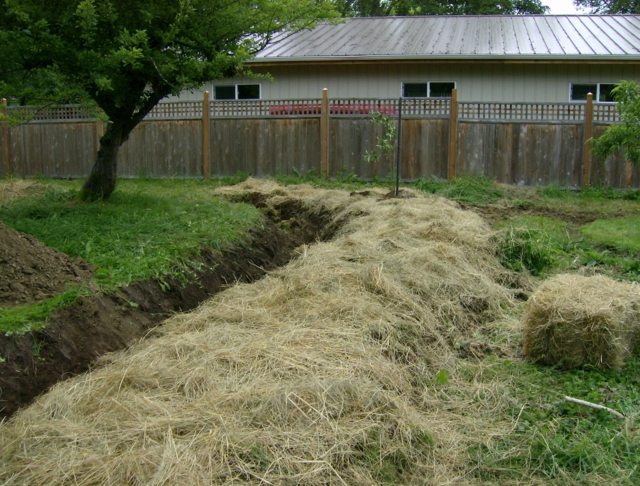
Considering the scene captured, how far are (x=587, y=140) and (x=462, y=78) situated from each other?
12.5 ft

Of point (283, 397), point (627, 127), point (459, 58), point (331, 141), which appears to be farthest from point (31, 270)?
point (459, 58)

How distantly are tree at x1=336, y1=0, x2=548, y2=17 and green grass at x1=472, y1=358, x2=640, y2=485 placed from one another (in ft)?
85.8

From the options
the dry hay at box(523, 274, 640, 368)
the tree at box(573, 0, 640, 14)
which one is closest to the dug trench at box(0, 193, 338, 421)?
the dry hay at box(523, 274, 640, 368)

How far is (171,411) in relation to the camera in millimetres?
3561

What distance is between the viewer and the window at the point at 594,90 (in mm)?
15484

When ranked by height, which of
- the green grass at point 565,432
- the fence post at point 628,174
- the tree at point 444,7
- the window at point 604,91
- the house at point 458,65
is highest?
the tree at point 444,7

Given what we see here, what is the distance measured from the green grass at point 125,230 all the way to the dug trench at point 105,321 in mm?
104

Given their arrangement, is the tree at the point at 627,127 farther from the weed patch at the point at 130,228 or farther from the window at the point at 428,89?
the window at the point at 428,89

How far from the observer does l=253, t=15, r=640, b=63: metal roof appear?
50.0 ft

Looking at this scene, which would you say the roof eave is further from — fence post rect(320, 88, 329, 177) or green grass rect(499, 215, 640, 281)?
green grass rect(499, 215, 640, 281)

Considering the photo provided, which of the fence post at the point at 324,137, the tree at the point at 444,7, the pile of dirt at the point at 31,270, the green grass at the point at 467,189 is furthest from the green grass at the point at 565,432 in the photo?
the tree at the point at 444,7

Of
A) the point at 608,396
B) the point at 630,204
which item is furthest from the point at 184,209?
the point at 630,204

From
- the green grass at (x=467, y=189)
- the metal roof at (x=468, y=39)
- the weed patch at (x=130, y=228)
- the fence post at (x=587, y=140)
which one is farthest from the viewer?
the metal roof at (x=468, y=39)

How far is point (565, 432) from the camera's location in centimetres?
390
